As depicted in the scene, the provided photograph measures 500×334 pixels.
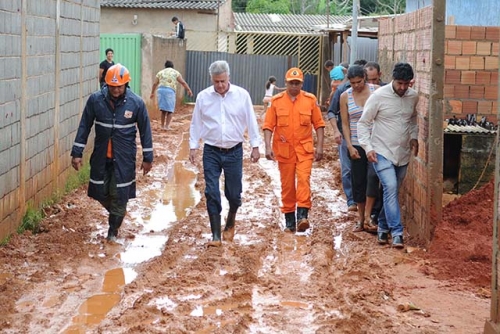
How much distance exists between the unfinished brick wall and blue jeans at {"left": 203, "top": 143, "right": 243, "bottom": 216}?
2.80 metres

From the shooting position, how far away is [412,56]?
10.1 metres

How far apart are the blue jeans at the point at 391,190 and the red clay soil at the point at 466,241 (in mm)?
462

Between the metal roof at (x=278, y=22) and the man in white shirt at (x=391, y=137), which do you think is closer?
the man in white shirt at (x=391, y=137)

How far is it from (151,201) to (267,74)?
19.4 m

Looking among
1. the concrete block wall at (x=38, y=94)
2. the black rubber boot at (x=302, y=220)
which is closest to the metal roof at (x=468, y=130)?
the black rubber boot at (x=302, y=220)

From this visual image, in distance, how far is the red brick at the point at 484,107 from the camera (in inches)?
418

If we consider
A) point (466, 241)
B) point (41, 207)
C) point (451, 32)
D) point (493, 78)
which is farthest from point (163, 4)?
point (466, 241)

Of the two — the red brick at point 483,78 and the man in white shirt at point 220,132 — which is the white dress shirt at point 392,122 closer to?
the man in white shirt at point 220,132

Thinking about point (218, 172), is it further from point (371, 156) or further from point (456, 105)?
point (456, 105)

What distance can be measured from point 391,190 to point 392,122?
2.27ft

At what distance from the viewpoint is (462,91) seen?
10617 mm

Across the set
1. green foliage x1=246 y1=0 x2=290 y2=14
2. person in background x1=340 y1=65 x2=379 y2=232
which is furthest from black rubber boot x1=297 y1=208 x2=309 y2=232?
green foliage x1=246 y1=0 x2=290 y2=14

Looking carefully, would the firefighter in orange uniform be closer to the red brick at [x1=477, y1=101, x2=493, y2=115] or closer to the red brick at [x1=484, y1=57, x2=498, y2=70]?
the red brick at [x1=477, y1=101, x2=493, y2=115]

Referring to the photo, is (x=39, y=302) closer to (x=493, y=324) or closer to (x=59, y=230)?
(x=59, y=230)
